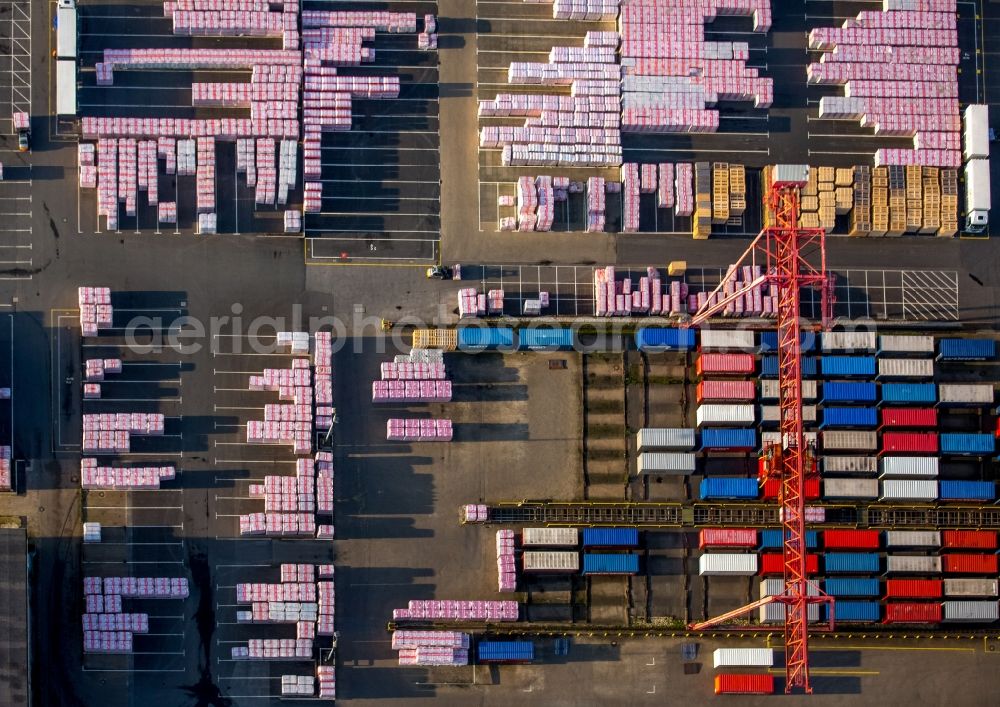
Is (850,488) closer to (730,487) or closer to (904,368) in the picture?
(730,487)

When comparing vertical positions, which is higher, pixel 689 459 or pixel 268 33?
pixel 268 33

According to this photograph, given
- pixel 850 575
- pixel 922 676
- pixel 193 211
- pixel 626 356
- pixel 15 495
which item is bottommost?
pixel 922 676

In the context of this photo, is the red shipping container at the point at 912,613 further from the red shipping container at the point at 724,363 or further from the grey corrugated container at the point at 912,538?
the red shipping container at the point at 724,363

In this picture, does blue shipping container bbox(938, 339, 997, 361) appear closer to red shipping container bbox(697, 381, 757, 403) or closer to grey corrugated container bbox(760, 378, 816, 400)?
grey corrugated container bbox(760, 378, 816, 400)

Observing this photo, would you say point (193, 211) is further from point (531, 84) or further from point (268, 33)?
point (531, 84)

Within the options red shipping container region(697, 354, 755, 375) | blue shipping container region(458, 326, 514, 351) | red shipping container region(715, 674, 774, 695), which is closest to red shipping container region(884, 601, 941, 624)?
red shipping container region(715, 674, 774, 695)

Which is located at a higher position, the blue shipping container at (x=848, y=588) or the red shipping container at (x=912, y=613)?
the blue shipping container at (x=848, y=588)

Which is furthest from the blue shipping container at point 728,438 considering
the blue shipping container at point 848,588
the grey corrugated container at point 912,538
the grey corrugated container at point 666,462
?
the grey corrugated container at point 912,538

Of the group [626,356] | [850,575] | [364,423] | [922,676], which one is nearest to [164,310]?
[364,423]
